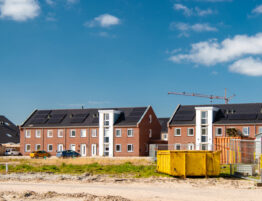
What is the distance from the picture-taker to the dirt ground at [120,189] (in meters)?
18.4

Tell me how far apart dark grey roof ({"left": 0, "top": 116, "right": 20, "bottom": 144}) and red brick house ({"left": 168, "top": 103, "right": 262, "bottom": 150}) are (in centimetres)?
3114

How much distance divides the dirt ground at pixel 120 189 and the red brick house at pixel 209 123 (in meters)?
35.8

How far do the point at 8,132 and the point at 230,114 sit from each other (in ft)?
132

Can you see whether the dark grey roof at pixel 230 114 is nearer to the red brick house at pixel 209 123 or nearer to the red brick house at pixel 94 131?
the red brick house at pixel 209 123

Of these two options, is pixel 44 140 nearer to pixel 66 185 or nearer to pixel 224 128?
pixel 224 128

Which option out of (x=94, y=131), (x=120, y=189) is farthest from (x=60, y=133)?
(x=120, y=189)

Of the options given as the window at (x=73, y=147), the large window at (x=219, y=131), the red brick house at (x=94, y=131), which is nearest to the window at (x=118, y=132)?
the red brick house at (x=94, y=131)

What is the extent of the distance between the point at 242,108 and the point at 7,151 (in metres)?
36.4

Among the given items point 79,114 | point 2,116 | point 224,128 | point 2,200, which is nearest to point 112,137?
point 79,114

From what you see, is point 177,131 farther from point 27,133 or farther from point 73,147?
point 27,133

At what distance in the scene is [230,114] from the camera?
205 ft

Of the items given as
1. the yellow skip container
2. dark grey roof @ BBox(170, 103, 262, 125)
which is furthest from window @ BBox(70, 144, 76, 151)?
the yellow skip container

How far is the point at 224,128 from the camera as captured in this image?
60.9 meters

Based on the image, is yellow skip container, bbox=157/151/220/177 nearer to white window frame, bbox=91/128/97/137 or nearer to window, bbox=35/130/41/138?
white window frame, bbox=91/128/97/137
